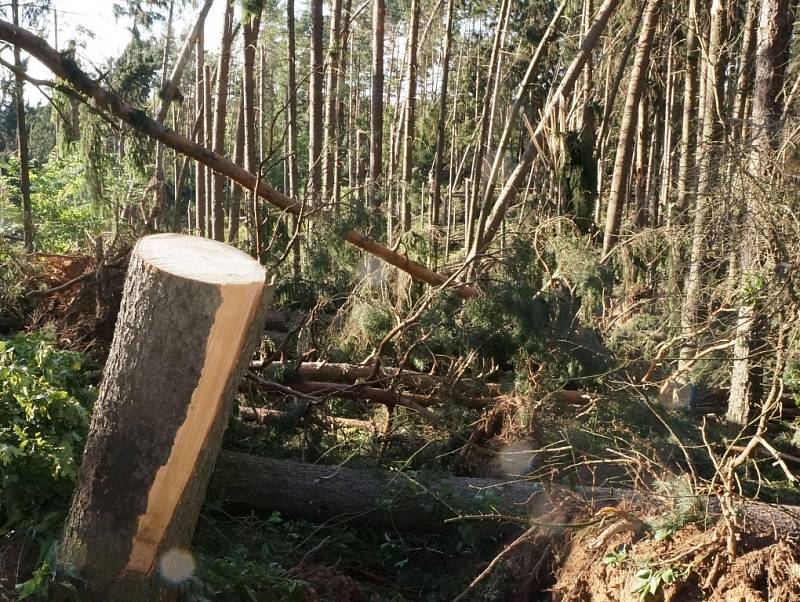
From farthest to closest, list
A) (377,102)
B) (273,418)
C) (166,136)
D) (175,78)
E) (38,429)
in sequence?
(377,102)
(175,78)
(166,136)
(273,418)
(38,429)

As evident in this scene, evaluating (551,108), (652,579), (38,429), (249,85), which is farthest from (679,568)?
(249,85)

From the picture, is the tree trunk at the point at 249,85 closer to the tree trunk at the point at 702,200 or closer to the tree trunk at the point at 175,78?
the tree trunk at the point at 175,78

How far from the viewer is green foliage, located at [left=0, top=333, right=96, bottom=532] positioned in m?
3.89

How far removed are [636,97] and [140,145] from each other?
595 centimetres

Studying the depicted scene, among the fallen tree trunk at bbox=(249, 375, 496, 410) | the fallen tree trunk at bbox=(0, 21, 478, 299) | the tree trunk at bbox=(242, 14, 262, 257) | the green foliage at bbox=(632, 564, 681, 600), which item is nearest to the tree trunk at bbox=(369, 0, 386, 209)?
the tree trunk at bbox=(242, 14, 262, 257)

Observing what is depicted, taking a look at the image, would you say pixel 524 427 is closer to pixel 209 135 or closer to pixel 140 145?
pixel 140 145

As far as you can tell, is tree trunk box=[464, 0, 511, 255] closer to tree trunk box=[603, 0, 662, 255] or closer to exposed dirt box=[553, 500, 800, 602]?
tree trunk box=[603, 0, 662, 255]

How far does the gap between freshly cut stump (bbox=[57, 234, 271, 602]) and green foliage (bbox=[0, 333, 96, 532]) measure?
2.94 feet

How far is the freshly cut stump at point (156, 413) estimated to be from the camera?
114 inches

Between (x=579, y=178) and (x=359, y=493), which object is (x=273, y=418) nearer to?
(x=359, y=493)

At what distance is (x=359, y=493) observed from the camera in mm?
5273

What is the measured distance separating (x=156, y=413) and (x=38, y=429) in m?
1.62

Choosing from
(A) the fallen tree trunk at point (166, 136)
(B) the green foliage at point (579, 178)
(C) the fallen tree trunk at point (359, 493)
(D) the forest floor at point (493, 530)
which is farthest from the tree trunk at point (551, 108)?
(C) the fallen tree trunk at point (359, 493)

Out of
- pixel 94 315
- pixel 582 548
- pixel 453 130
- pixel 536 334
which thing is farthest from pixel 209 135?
pixel 582 548
